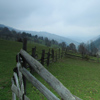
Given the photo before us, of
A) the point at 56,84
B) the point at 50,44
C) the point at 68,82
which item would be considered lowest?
the point at 68,82

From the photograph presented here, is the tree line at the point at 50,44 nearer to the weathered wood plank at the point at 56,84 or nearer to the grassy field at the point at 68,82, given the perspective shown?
the grassy field at the point at 68,82

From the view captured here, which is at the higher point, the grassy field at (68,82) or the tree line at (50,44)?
the tree line at (50,44)

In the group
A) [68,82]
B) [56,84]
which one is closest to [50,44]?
[68,82]

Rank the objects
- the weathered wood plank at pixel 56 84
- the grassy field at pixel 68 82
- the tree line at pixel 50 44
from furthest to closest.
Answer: the tree line at pixel 50 44, the grassy field at pixel 68 82, the weathered wood plank at pixel 56 84

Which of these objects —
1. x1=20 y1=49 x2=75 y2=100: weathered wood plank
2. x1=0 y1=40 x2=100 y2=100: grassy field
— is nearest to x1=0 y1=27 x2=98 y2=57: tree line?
x1=0 y1=40 x2=100 y2=100: grassy field

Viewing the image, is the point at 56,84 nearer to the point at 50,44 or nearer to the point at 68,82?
the point at 68,82

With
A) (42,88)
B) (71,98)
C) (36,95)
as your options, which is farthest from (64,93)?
(36,95)

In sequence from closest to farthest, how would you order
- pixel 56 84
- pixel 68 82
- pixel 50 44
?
1. pixel 56 84
2. pixel 68 82
3. pixel 50 44

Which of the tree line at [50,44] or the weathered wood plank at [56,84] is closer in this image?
the weathered wood plank at [56,84]

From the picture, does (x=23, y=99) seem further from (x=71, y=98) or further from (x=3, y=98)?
(x=3, y=98)

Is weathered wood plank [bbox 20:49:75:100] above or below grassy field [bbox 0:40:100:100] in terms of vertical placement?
above

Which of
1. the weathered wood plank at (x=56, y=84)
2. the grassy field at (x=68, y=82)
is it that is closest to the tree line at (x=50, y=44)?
the grassy field at (x=68, y=82)

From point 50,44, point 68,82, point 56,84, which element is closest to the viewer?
point 56,84

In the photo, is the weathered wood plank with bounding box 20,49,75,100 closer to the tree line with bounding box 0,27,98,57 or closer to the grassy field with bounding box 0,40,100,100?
the grassy field with bounding box 0,40,100,100
